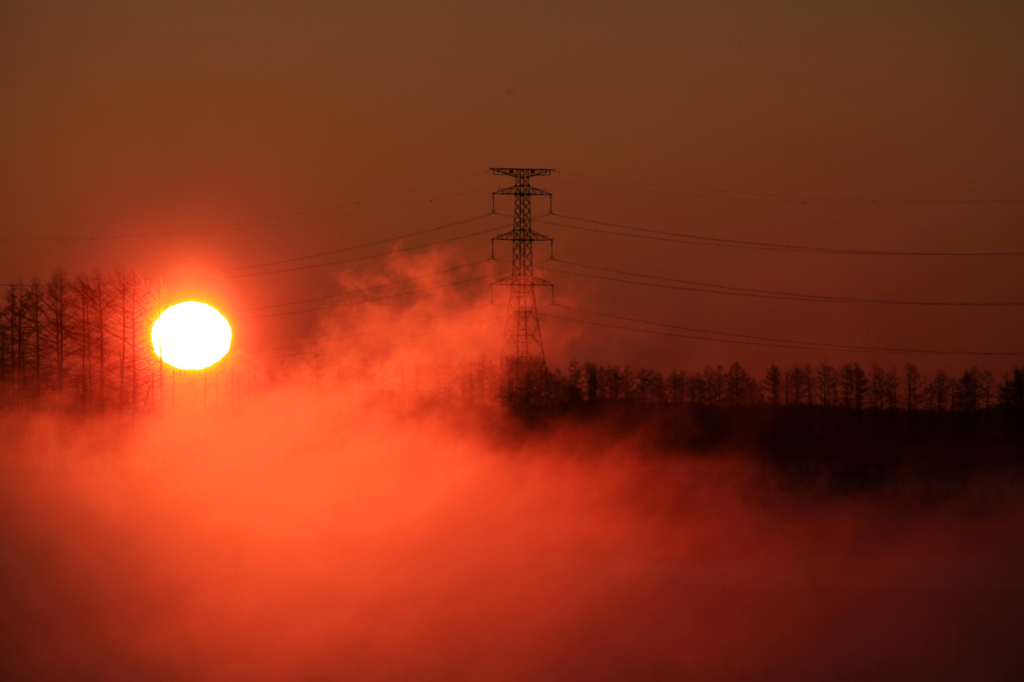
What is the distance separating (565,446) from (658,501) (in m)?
7.30

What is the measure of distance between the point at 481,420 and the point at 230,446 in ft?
27.6

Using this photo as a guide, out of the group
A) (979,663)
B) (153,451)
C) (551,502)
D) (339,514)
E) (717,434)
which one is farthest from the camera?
(717,434)

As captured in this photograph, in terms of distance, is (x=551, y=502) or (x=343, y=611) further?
(x=551, y=502)

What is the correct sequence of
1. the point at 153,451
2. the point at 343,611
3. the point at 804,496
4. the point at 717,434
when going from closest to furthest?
the point at 343,611 → the point at 804,496 → the point at 153,451 → the point at 717,434

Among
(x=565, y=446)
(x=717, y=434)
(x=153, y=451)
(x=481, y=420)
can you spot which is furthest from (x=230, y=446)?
(x=717, y=434)

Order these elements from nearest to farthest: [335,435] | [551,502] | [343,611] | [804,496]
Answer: [343,611], [551,502], [804,496], [335,435]

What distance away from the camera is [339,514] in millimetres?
23141

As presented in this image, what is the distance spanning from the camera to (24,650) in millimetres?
13648

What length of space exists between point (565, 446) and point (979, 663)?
65.6 ft

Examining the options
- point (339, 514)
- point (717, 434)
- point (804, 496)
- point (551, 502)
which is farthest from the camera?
point (717, 434)

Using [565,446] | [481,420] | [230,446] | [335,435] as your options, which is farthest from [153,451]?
[565,446]

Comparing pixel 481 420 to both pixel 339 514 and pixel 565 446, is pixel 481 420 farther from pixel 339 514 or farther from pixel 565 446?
pixel 339 514

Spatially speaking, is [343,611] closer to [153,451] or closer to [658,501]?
[658,501]

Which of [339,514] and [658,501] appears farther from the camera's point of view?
[658,501]
